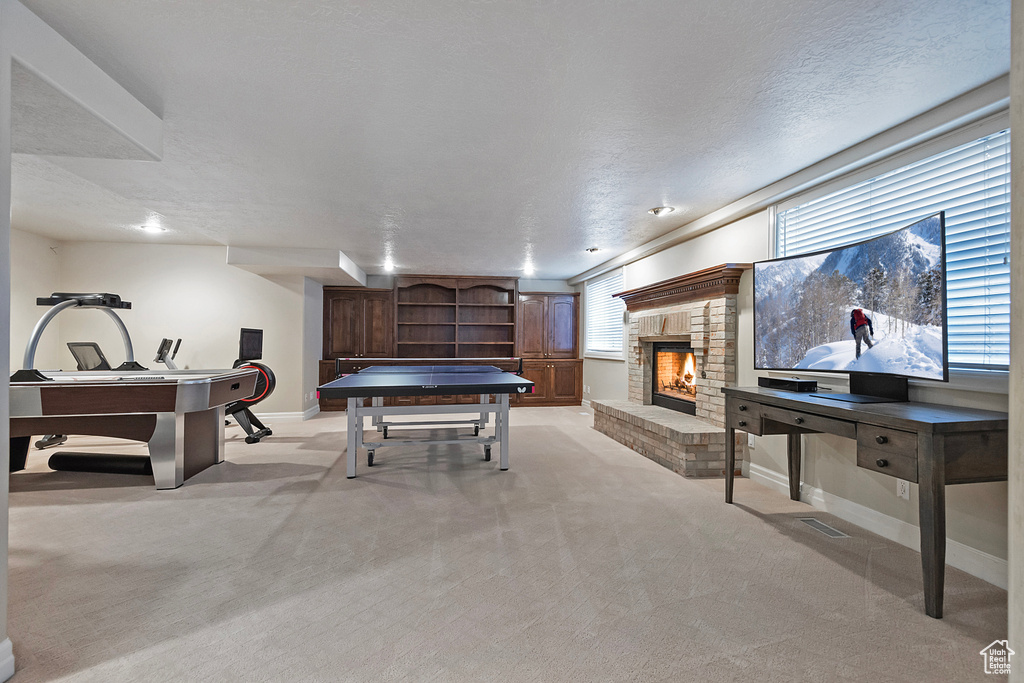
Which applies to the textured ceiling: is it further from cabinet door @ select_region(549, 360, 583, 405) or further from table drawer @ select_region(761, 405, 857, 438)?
cabinet door @ select_region(549, 360, 583, 405)

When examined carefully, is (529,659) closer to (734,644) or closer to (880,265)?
(734,644)

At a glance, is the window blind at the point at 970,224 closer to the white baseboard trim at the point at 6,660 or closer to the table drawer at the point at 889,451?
the table drawer at the point at 889,451

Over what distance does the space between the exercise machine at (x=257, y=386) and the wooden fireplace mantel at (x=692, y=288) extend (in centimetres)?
430

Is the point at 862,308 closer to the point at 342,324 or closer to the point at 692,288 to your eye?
the point at 692,288

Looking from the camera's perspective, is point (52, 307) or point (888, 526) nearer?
point (888, 526)

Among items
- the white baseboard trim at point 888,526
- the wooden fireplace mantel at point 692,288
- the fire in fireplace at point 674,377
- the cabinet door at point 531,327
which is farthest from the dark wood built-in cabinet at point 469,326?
the white baseboard trim at point 888,526

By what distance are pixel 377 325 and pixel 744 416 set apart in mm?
6367

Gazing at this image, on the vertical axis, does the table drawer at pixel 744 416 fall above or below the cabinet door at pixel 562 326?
below

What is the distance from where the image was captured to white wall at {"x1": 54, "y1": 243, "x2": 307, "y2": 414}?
233 inches

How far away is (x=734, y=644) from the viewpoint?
165cm

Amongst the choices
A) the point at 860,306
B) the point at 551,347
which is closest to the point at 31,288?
the point at 551,347

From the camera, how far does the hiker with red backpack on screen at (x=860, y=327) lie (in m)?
2.50

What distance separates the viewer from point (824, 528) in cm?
276

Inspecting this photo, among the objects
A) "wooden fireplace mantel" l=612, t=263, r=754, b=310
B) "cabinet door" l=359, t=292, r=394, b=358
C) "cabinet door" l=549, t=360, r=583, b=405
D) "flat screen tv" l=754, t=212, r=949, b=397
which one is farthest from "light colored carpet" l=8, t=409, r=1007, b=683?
"cabinet door" l=549, t=360, r=583, b=405
